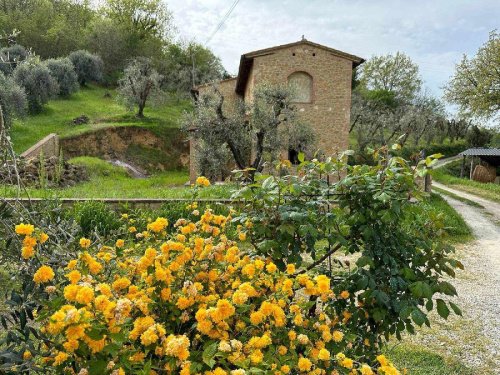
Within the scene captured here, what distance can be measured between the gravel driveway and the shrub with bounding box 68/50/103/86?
32640mm

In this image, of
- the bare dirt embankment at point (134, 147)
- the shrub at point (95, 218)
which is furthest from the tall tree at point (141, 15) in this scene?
the shrub at point (95, 218)

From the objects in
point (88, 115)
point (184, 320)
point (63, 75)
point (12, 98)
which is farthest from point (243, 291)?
point (63, 75)

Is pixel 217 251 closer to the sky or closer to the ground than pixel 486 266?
closer to the sky

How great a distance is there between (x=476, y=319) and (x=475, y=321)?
3.1 inches

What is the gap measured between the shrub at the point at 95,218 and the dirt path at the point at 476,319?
540cm

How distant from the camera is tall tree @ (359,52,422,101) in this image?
4634cm

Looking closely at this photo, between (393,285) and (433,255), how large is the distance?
0.34 m

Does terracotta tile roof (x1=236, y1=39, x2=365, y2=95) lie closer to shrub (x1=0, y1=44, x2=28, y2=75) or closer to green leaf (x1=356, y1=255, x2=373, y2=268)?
shrub (x1=0, y1=44, x2=28, y2=75)

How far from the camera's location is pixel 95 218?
23.1 feet

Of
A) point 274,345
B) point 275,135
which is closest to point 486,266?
point 274,345

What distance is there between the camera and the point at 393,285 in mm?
2195

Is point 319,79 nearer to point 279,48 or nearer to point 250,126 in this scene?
point 279,48

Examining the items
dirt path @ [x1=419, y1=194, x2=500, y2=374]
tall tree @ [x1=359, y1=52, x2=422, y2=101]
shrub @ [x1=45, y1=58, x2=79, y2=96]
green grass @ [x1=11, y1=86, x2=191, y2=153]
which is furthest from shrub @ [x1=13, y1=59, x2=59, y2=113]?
tall tree @ [x1=359, y1=52, x2=422, y2=101]

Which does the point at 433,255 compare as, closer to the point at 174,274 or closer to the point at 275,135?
the point at 174,274
